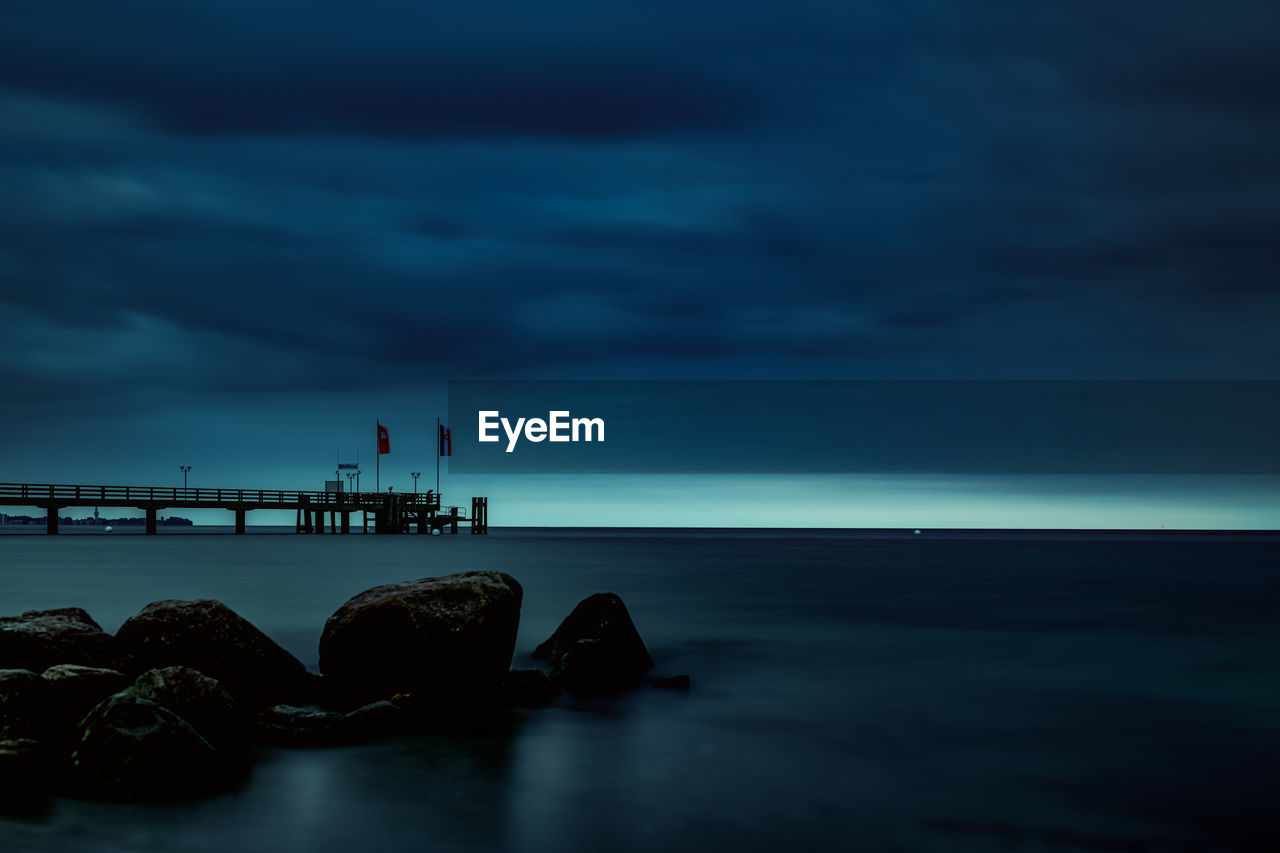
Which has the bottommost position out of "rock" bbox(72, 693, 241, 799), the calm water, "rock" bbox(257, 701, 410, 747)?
the calm water

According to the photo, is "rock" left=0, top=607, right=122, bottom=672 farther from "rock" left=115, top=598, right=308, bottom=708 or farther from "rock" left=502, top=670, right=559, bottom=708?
"rock" left=502, top=670, right=559, bottom=708

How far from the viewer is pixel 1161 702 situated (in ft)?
43.5

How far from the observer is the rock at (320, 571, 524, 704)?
460 inches

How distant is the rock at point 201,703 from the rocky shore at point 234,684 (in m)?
0.01

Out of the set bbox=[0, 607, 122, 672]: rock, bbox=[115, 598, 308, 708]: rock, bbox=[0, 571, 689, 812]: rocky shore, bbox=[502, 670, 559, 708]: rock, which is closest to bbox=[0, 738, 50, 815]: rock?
bbox=[0, 571, 689, 812]: rocky shore

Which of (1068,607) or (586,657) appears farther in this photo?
(1068,607)

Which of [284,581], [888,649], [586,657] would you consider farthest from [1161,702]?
[284,581]

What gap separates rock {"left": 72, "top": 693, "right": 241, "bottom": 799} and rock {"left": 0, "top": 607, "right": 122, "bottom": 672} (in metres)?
3.22

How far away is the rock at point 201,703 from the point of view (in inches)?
341

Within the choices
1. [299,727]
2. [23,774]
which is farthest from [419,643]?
[23,774]

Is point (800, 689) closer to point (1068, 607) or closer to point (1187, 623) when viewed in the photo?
point (1187, 623)

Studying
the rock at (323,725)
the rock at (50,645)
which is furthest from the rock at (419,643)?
Answer: the rock at (50,645)

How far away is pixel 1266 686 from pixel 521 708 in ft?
32.7

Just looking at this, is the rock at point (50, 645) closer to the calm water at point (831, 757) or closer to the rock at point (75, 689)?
the rock at point (75, 689)
